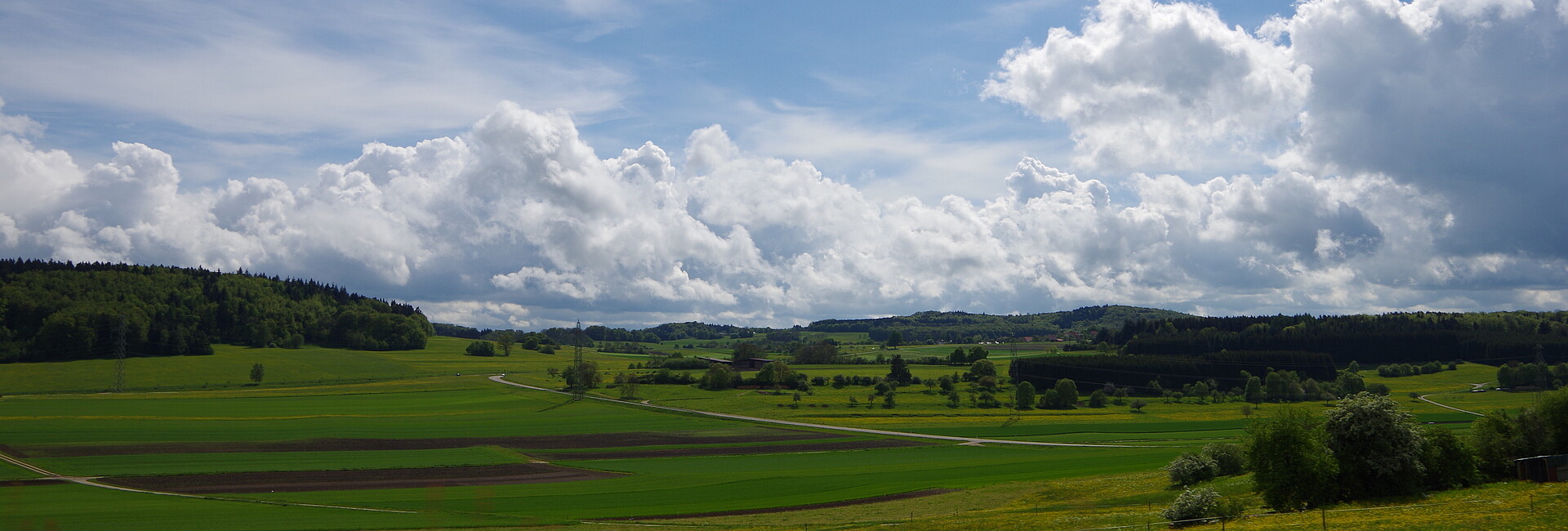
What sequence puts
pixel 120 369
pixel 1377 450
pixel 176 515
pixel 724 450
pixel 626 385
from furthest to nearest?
1. pixel 626 385
2. pixel 120 369
3. pixel 724 450
4. pixel 176 515
5. pixel 1377 450

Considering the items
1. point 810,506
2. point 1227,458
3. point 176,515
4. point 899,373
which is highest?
point 899,373

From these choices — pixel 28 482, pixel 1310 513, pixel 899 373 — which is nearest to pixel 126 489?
pixel 28 482

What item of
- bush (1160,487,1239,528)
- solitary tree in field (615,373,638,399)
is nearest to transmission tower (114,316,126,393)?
solitary tree in field (615,373,638,399)

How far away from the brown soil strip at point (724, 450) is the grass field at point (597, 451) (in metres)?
0.60

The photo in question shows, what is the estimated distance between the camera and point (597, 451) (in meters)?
89.1

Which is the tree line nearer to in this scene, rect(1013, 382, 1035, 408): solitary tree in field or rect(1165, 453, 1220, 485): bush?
rect(1165, 453, 1220, 485): bush

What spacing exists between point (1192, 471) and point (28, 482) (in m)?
84.9

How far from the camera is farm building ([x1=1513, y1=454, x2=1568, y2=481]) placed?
3981 cm

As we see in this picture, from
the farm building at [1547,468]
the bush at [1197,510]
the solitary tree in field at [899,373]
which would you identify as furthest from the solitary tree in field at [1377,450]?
the solitary tree in field at [899,373]

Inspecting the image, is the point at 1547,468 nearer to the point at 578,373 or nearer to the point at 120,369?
the point at 578,373

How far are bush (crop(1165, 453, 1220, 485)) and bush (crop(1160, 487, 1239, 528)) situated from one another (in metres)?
17.1

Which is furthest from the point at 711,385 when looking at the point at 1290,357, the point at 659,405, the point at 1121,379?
the point at 1290,357

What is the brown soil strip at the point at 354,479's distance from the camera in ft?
213

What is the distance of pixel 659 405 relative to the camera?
5404 inches
